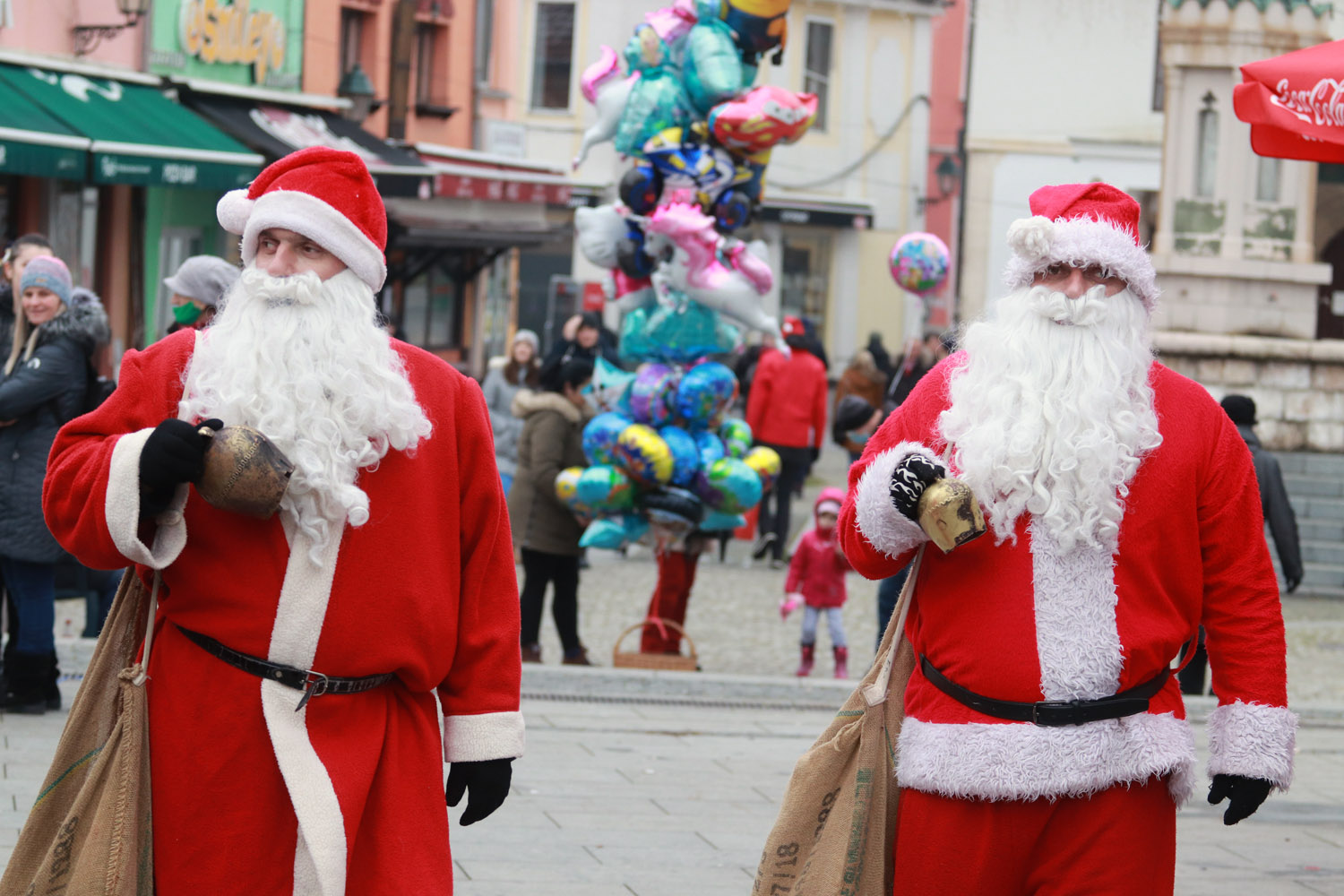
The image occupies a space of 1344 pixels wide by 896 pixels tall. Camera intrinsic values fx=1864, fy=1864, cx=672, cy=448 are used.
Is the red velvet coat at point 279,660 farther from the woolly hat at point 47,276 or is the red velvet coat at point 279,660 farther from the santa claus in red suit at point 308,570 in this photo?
the woolly hat at point 47,276

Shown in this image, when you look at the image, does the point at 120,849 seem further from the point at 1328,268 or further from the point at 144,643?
the point at 1328,268

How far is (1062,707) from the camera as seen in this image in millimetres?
3393

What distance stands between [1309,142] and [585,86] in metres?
4.59

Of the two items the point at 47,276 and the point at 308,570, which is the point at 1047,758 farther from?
the point at 47,276

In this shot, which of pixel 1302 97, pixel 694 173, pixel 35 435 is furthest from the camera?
pixel 694 173

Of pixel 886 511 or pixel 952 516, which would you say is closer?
pixel 952 516

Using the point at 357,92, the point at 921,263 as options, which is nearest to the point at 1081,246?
the point at 921,263

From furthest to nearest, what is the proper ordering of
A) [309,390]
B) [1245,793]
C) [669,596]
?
[669,596], [1245,793], [309,390]

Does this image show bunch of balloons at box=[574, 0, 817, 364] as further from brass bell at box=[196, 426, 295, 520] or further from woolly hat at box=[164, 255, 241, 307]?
brass bell at box=[196, 426, 295, 520]

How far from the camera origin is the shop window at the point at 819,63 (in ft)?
120

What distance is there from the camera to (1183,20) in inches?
614

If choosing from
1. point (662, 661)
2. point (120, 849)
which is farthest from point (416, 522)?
point (662, 661)

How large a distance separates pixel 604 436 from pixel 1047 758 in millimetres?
5919

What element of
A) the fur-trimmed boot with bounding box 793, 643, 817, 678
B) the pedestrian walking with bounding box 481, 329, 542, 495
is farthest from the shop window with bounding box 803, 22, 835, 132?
the fur-trimmed boot with bounding box 793, 643, 817, 678
